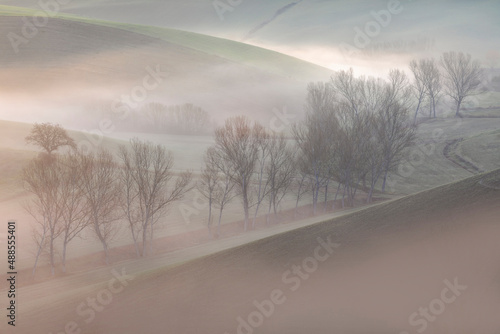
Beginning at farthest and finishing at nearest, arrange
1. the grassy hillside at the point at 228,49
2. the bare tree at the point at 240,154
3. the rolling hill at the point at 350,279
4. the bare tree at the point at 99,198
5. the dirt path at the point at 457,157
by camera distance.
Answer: the grassy hillside at the point at 228,49 → the dirt path at the point at 457,157 → the bare tree at the point at 240,154 → the bare tree at the point at 99,198 → the rolling hill at the point at 350,279

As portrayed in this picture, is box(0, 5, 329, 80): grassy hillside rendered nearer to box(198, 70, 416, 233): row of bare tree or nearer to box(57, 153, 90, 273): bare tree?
box(198, 70, 416, 233): row of bare tree

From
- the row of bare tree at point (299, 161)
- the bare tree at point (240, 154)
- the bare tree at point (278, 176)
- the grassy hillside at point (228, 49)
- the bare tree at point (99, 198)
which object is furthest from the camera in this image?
the grassy hillside at point (228, 49)

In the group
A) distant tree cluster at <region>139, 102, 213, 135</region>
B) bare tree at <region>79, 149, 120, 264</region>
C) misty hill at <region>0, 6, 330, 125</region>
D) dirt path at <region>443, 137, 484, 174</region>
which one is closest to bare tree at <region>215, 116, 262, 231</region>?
→ bare tree at <region>79, 149, 120, 264</region>

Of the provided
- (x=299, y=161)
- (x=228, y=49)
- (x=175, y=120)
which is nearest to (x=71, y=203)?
(x=299, y=161)

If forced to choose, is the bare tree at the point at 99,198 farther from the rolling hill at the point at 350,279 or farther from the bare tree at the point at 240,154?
the rolling hill at the point at 350,279

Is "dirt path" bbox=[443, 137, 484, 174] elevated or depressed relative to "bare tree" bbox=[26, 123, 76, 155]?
depressed

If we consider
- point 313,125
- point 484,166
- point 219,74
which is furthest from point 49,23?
point 484,166

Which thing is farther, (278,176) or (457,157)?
(457,157)

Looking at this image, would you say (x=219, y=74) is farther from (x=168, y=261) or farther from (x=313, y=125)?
(x=168, y=261)

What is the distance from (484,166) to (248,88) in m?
81.6

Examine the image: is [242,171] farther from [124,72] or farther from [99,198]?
[124,72]

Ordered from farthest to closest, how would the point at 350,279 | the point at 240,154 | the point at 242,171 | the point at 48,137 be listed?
1. the point at 48,137
2. the point at 240,154
3. the point at 242,171
4. the point at 350,279

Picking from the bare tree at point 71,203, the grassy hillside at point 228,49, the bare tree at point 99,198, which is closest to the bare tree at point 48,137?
the bare tree at point 71,203

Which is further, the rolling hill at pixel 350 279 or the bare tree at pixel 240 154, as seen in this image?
the bare tree at pixel 240 154
